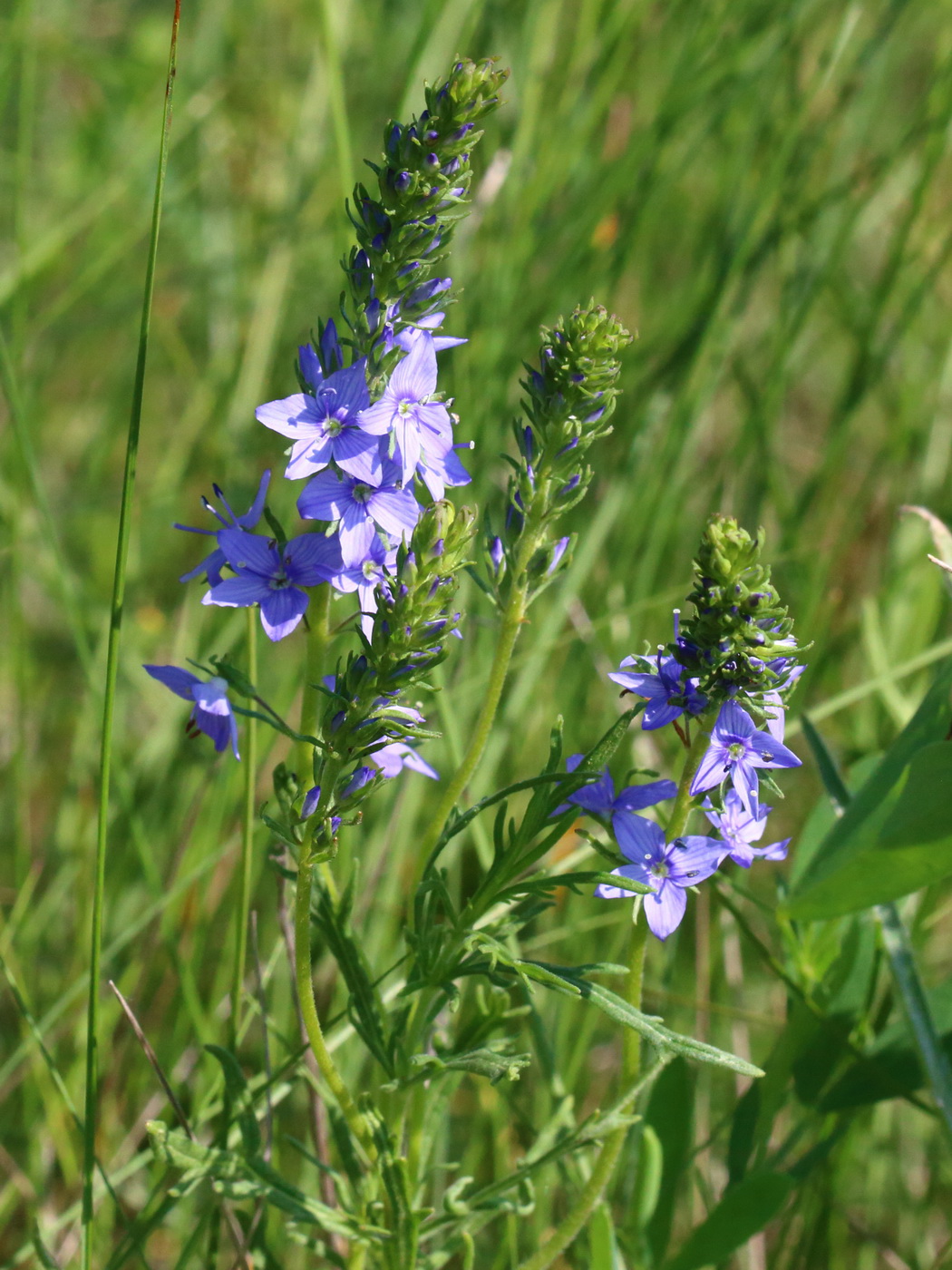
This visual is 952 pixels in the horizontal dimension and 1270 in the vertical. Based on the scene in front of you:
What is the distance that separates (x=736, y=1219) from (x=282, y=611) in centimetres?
143

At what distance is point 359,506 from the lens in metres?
1.77

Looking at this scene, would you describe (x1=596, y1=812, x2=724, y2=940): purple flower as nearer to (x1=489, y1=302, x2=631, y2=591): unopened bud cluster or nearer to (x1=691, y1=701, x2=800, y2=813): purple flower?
(x1=691, y1=701, x2=800, y2=813): purple flower

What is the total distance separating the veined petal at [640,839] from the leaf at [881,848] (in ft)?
1.17

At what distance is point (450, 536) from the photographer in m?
1.69

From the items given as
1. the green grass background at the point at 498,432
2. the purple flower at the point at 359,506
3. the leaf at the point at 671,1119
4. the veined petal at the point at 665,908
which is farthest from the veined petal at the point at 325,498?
the leaf at the point at 671,1119

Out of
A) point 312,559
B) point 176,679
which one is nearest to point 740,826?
point 312,559

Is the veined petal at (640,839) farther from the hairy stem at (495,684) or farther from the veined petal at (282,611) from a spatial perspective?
the veined petal at (282,611)

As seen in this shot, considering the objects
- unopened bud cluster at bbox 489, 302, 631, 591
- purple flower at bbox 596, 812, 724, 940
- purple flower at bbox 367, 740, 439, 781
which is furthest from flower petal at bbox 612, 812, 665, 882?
unopened bud cluster at bbox 489, 302, 631, 591

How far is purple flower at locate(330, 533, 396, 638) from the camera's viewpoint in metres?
1.76

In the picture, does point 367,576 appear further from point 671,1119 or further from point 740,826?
point 671,1119

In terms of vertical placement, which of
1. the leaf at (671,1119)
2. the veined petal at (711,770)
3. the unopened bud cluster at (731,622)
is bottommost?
the leaf at (671,1119)

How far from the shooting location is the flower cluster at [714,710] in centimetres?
172

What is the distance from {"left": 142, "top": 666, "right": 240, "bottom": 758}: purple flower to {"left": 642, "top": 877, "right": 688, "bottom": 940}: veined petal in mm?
687

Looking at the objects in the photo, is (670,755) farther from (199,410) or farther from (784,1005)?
(199,410)
